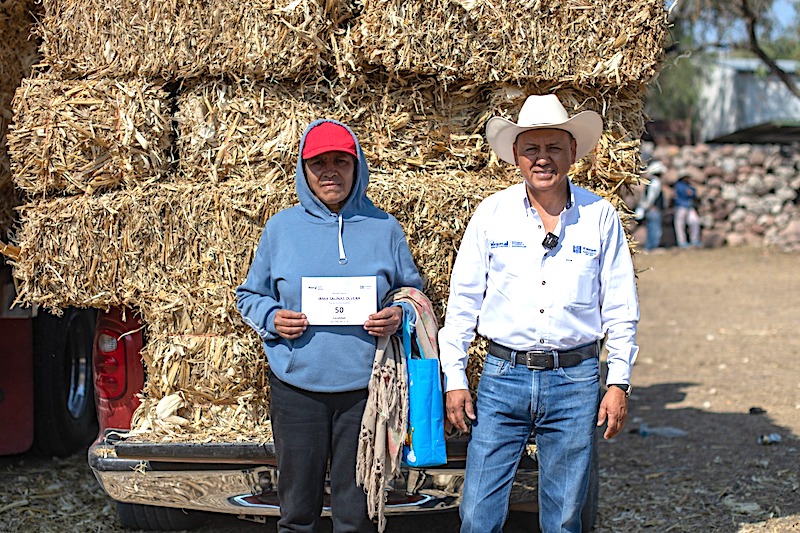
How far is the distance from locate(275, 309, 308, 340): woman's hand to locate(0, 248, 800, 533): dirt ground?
1736 mm

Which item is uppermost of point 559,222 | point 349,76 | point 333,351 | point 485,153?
point 349,76

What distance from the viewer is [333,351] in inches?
137

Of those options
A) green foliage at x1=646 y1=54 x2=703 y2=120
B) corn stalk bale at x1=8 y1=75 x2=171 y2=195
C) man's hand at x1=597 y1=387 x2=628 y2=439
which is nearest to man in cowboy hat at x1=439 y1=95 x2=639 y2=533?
man's hand at x1=597 y1=387 x2=628 y2=439

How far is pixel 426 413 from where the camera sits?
3.49 meters

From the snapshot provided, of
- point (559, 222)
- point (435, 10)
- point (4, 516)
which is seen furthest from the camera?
point (4, 516)

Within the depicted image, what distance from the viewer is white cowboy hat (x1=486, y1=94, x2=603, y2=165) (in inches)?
132

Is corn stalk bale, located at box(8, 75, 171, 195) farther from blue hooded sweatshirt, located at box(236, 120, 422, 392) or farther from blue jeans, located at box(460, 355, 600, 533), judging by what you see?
blue jeans, located at box(460, 355, 600, 533)

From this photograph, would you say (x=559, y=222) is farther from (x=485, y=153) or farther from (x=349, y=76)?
(x=349, y=76)

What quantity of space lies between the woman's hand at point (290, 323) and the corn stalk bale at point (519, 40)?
1.07 m

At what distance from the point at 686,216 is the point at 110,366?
731 inches

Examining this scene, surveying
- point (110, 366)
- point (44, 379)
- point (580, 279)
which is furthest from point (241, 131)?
point (44, 379)

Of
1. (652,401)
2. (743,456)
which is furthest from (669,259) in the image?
(743,456)

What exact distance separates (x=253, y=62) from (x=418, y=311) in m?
1.18

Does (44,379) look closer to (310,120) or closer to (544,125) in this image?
(310,120)
